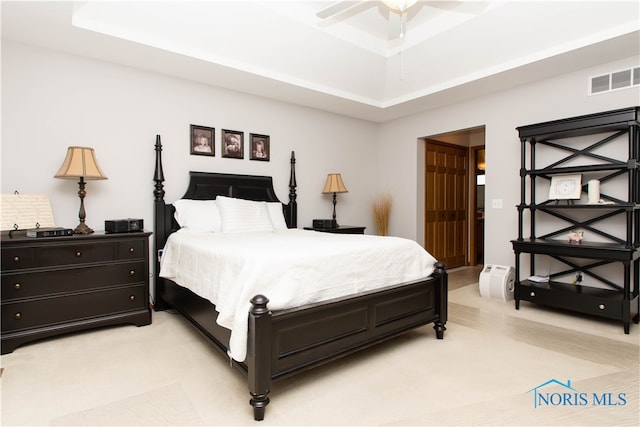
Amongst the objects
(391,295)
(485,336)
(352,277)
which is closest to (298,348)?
(352,277)

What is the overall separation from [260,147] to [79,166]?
6.94ft

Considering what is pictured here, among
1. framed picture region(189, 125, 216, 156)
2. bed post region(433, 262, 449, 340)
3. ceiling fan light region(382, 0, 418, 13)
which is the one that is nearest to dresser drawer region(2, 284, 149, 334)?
framed picture region(189, 125, 216, 156)

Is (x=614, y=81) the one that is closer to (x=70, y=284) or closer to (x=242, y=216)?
(x=242, y=216)

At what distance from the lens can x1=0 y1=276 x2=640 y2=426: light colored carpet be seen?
1.85 metres

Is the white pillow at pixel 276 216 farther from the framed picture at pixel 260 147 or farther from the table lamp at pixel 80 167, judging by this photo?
the table lamp at pixel 80 167

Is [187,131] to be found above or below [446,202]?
above

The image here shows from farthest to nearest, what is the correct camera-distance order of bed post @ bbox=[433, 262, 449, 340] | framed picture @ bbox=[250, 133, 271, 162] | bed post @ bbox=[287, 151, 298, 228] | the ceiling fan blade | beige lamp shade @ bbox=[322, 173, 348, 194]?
beige lamp shade @ bbox=[322, 173, 348, 194], bed post @ bbox=[287, 151, 298, 228], framed picture @ bbox=[250, 133, 271, 162], bed post @ bbox=[433, 262, 449, 340], the ceiling fan blade

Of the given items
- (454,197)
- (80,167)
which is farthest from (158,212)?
(454,197)

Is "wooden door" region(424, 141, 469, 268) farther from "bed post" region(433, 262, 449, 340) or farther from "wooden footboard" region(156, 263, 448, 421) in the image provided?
"wooden footboard" region(156, 263, 448, 421)

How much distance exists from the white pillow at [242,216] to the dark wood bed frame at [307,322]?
680 millimetres

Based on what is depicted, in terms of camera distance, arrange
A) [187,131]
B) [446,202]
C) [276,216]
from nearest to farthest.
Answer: [187,131], [276,216], [446,202]

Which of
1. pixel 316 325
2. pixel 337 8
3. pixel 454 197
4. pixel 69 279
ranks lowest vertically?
pixel 316 325

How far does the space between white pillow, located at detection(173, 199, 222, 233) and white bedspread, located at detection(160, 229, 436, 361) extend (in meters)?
0.54

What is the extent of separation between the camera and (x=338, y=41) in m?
3.92
